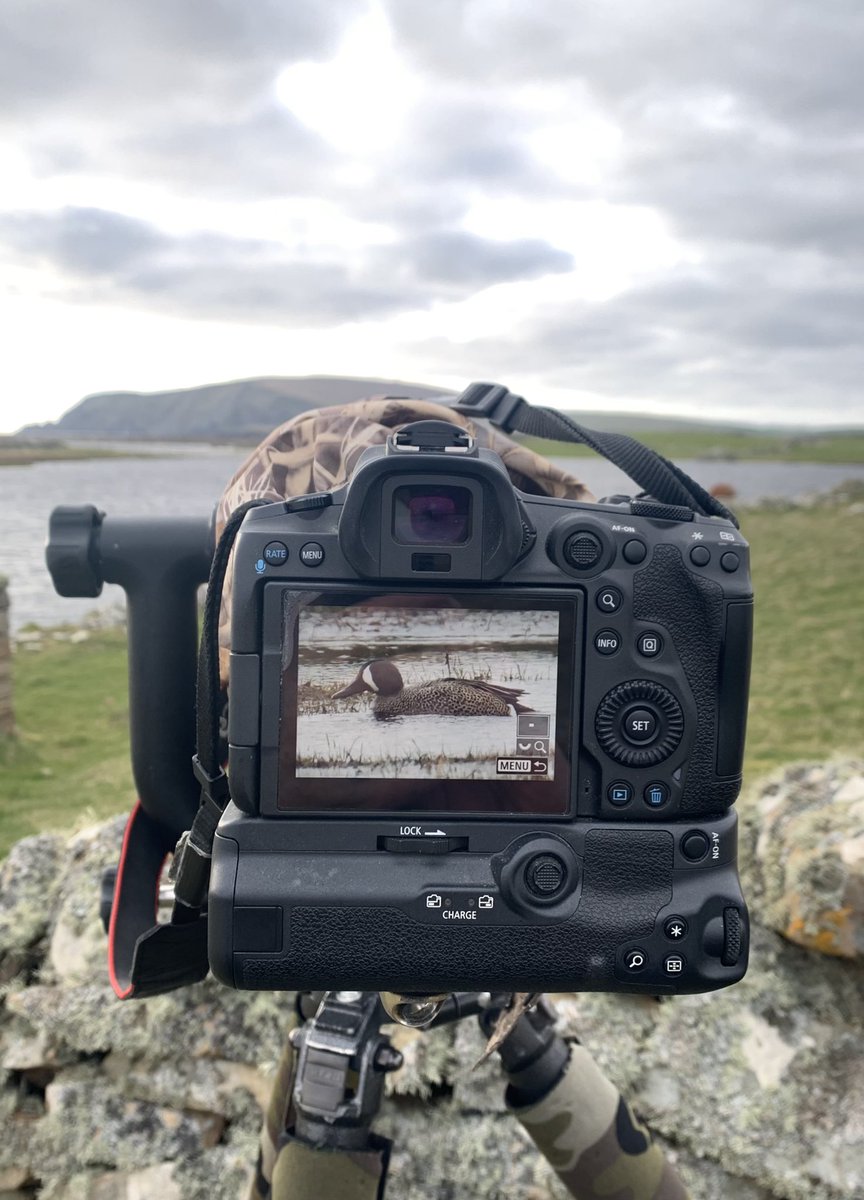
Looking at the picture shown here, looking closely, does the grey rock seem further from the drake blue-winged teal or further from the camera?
the drake blue-winged teal

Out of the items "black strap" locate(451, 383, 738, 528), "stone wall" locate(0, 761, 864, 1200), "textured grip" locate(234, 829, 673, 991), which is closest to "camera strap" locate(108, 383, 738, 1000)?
"black strap" locate(451, 383, 738, 528)

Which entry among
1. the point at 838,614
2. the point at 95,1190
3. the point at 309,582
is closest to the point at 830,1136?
the point at 95,1190

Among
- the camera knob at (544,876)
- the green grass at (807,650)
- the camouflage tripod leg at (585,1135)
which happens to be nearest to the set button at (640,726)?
the camera knob at (544,876)

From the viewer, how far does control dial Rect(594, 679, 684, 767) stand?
5.19 feet

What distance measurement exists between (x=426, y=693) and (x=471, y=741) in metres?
0.11

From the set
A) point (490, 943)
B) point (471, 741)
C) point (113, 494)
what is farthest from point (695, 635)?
point (113, 494)

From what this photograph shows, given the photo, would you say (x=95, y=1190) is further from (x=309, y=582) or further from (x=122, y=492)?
(x=122, y=492)

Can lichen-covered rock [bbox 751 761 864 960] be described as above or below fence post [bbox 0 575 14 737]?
above

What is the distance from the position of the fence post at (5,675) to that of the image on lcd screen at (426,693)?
360 inches

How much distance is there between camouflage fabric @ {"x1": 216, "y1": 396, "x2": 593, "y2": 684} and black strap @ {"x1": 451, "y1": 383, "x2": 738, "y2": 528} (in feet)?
0.23

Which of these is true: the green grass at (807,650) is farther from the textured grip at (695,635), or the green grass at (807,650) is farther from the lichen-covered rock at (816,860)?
the textured grip at (695,635)

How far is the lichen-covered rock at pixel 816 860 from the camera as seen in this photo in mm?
3668

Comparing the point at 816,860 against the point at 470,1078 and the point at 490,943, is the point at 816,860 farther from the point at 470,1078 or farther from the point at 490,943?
the point at 490,943

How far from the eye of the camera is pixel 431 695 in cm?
156
